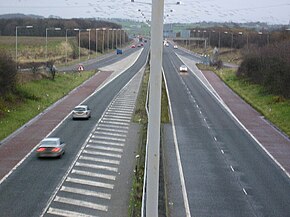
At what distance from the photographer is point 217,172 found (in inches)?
1120

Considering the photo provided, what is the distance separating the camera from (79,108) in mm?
44219

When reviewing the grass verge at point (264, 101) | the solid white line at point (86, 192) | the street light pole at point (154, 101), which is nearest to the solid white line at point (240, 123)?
the grass verge at point (264, 101)

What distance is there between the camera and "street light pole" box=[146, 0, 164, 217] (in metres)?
11.9

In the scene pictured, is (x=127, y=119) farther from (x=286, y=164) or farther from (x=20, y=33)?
(x=20, y=33)

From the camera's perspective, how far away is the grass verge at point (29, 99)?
135 feet

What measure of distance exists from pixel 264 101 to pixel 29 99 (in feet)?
80.9

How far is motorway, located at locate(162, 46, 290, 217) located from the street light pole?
28.2 ft

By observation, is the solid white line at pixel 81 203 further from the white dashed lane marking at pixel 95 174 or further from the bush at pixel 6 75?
the bush at pixel 6 75

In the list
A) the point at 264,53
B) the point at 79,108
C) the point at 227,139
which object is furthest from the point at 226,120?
the point at 264,53

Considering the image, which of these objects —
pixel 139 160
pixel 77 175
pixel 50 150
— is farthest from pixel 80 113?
pixel 77 175

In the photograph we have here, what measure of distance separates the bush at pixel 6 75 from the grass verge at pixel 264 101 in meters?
24.1

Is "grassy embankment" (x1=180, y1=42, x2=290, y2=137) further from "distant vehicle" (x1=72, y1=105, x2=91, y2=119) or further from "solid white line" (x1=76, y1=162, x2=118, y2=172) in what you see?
"solid white line" (x1=76, y1=162, x2=118, y2=172)

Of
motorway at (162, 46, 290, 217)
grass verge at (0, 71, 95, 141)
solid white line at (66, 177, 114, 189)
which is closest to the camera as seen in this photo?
motorway at (162, 46, 290, 217)

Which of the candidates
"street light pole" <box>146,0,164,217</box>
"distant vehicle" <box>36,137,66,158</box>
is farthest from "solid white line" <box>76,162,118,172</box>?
"street light pole" <box>146,0,164,217</box>
